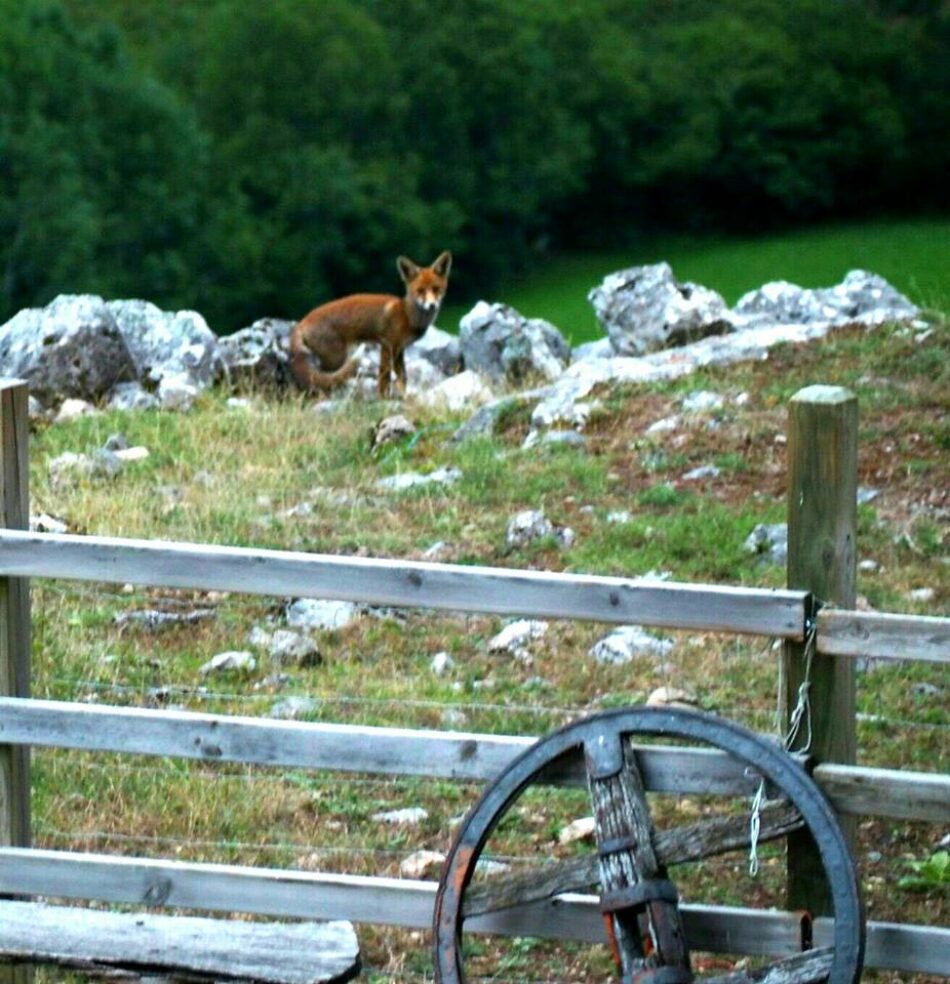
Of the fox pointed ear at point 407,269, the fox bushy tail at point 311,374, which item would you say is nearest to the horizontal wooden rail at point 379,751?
the fox bushy tail at point 311,374

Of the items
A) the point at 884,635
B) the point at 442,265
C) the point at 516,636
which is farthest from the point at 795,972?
the point at 442,265

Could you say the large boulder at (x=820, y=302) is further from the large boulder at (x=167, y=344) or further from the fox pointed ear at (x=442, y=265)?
the large boulder at (x=167, y=344)

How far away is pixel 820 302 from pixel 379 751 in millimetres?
10530

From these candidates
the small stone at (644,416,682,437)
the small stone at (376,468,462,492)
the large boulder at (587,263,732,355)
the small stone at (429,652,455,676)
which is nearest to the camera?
the small stone at (429,652,455,676)

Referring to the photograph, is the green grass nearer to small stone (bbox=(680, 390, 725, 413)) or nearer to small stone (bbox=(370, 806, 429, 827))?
small stone (bbox=(680, 390, 725, 413))

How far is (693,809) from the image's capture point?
18.0 ft

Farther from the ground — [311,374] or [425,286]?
[425,286]

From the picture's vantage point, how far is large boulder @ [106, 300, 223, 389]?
12.9 meters

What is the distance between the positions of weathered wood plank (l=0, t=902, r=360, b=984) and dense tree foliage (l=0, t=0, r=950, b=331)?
1448 inches

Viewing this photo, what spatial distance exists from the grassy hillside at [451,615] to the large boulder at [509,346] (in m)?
1.54

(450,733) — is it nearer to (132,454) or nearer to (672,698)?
(672,698)

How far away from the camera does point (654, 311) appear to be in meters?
12.9

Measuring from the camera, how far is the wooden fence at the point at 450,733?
3.70 meters

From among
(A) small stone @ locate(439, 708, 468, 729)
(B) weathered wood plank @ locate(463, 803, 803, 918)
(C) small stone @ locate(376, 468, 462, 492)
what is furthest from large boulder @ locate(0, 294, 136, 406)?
(B) weathered wood plank @ locate(463, 803, 803, 918)
